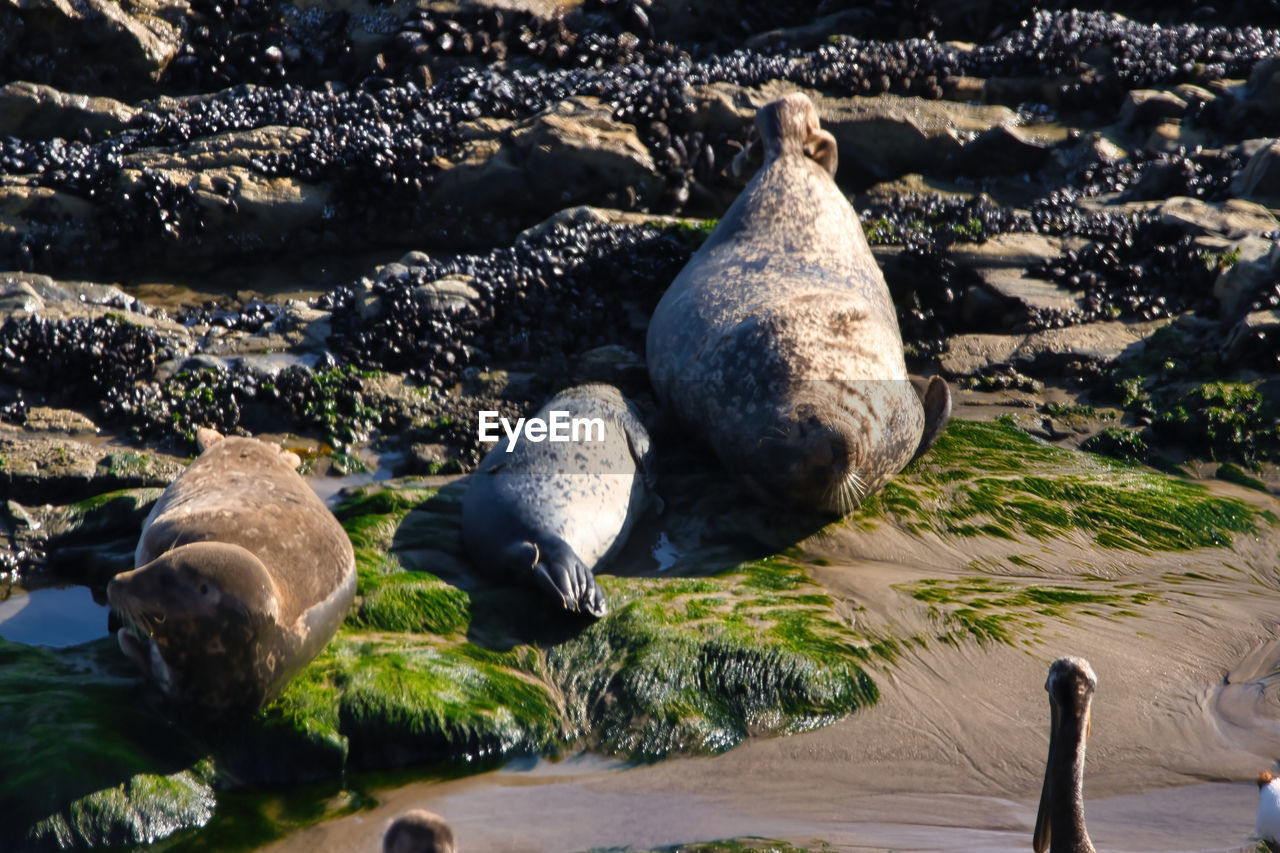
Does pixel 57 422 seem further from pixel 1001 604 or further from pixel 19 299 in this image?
pixel 1001 604

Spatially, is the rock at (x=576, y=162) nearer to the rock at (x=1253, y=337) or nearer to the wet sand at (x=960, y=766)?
the rock at (x=1253, y=337)

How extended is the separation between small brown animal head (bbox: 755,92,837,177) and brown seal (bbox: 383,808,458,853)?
6578 millimetres

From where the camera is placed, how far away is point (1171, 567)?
5941mm

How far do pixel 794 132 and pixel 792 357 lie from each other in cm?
308

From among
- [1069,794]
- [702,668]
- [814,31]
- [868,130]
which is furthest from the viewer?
[814,31]

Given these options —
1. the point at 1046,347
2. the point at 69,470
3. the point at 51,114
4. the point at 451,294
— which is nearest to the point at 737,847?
the point at 69,470

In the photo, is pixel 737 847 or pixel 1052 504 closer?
pixel 737 847

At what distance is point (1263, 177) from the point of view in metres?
9.94

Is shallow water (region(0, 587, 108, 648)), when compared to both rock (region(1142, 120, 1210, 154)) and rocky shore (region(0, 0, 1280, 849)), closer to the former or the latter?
rocky shore (region(0, 0, 1280, 849))

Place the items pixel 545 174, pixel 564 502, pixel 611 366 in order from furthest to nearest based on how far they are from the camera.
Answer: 1. pixel 545 174
2. pixel 611 366
3. pixel 564 502

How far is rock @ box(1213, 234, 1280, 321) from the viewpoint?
798 cm

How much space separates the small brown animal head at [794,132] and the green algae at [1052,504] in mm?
2933

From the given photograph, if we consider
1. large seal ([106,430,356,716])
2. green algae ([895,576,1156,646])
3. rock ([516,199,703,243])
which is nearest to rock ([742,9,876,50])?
rock ([516,199,703,243])

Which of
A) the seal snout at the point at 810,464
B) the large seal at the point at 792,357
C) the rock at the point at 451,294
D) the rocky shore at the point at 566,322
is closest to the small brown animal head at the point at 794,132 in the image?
the large seal at the point at 792,357
